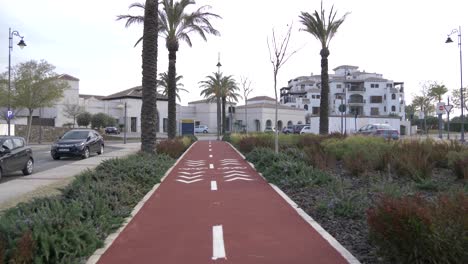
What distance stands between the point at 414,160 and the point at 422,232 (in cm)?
803

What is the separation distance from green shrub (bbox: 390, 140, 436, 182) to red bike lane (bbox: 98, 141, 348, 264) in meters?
3.61

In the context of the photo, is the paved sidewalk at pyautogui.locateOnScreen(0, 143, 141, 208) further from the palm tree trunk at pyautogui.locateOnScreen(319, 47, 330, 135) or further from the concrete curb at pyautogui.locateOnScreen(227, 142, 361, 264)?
the palm tree trunk at pyautogui.locateOnScreen(319, 47, 330, 135)

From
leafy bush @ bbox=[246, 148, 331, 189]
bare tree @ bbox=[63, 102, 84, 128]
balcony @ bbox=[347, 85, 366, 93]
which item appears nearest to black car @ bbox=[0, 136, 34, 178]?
leafy bush @ bbox=[246, 148, 331, 189]

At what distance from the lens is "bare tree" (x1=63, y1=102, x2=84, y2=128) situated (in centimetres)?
7412

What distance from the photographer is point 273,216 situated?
842 centimetres

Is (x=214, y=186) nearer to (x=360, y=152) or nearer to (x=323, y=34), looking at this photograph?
(x=360, y=152)

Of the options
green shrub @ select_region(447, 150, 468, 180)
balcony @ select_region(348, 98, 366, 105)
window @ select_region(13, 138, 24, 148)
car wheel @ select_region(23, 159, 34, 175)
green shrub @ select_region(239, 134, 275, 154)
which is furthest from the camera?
balcony @ select_region(348, 98, 366, 105)

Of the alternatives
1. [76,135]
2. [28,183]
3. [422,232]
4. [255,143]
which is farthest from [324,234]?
[76,135]

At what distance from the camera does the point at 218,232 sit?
716 centimetres

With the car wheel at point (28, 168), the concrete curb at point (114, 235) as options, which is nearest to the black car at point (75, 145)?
the car wheel at point (28, 168)

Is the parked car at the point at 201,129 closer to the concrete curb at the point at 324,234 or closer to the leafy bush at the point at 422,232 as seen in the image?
the concrete curb at the point at 324,234

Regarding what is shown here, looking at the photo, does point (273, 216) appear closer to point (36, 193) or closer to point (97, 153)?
point (36, 193)

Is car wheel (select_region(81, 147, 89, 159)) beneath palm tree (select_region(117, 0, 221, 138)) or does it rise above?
beneath

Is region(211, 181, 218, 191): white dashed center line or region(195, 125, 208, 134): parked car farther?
region(195, 125, 208, 134): parked car
